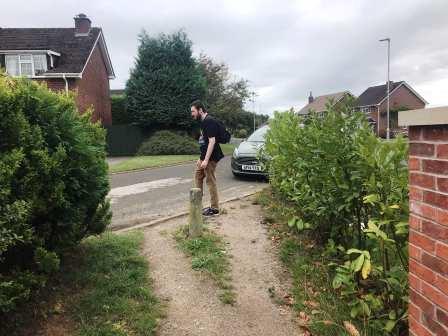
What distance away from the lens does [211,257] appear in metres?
4.59

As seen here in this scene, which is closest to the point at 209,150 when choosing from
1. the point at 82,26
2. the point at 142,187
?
the point at 142,187

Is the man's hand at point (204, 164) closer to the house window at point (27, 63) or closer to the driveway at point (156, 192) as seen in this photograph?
the driveway at point (156, 192)

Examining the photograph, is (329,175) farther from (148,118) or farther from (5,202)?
(148,118)

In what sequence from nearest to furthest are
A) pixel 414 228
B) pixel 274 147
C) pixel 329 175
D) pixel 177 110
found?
pixel 414 228
pixel 329 175
pixel 274 147
pixel 177 110

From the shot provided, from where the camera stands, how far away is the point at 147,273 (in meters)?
4.34

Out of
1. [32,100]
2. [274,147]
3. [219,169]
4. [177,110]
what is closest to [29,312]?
[32,100]

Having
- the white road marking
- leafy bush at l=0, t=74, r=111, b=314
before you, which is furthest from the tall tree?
leafy bush at l=0, t=74, r=111, b=314

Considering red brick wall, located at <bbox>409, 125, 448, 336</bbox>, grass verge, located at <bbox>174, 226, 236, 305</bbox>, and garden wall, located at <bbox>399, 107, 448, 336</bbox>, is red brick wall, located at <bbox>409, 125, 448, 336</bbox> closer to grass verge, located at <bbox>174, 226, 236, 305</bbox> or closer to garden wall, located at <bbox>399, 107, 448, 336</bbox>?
garden wall, located at <bbox>399, 107, 448, 336</bbox>

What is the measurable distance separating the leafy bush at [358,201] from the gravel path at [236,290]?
2.07 ft

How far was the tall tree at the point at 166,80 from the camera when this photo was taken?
24.7 meters

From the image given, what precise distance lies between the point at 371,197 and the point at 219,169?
11582 millimetres

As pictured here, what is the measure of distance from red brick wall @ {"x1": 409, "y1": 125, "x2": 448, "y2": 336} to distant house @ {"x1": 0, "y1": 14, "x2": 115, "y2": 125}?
23938mm

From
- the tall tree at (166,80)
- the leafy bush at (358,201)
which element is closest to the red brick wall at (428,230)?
the leafy bush at (358,201)

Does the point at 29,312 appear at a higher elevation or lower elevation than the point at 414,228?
lower
